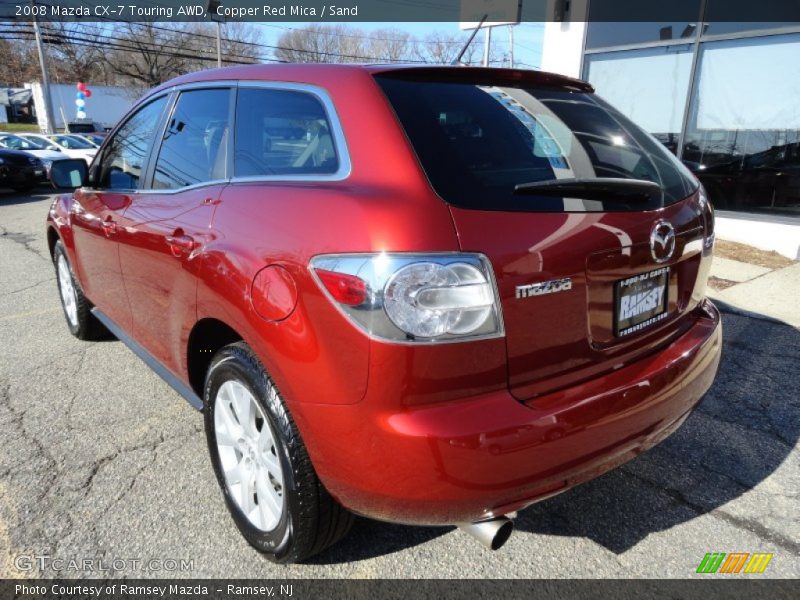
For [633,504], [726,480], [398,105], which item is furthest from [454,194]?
[726,480]

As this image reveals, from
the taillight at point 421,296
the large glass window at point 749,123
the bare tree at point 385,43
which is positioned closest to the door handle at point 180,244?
the taillight at point 421,296

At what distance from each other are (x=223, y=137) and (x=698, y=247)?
1.93 metres

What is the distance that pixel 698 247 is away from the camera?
2236 millimetres

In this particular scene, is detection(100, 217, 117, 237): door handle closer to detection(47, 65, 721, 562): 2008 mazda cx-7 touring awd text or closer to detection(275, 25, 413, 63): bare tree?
detection(47, 65, 721, 562): 2008 mazda cx-7 touring awd text

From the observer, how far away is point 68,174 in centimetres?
367

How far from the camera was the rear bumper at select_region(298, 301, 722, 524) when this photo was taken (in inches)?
62.6

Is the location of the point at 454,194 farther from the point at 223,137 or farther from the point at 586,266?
the point at 223,137

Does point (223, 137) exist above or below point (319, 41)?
below

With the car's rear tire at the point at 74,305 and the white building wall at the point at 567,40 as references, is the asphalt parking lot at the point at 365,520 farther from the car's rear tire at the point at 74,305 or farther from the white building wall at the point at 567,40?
the white building wall at the point at 567,40

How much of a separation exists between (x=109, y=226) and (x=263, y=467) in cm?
180

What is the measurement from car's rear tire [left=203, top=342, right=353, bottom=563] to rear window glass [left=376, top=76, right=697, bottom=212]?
2.94ft

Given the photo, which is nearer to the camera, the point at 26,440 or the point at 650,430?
the point at 650,430

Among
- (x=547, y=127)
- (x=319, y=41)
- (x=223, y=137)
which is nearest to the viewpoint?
(x=547, y=127)

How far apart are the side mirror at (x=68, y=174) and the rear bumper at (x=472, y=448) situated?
2.81 metres
